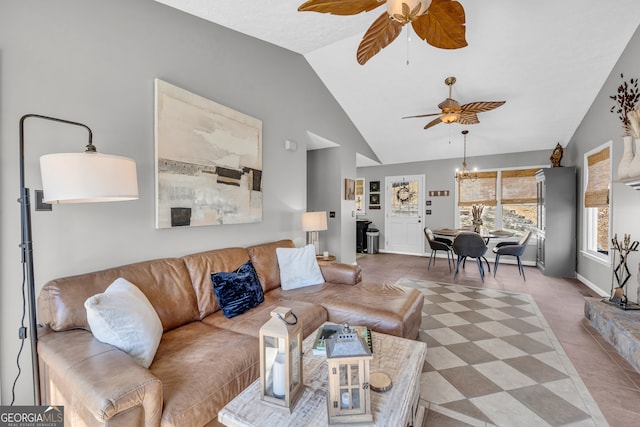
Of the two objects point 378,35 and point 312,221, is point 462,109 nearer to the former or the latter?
point 378,35

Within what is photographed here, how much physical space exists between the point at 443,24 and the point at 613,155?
3.27m

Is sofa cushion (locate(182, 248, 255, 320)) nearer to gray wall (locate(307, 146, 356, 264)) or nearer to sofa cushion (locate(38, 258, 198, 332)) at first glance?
sofa cushion (locate(38, 258, 198, 332))

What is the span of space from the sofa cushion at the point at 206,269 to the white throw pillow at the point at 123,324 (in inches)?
25.3

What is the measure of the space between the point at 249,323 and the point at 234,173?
4.75 ft

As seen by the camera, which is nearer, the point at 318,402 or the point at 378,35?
the point at 318,402

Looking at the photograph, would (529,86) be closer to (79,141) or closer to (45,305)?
(79,141)

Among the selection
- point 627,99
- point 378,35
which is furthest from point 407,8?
point 627,99

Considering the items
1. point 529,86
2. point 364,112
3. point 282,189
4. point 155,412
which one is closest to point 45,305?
point 155,412

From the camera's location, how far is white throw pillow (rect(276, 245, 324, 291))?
2.74 m

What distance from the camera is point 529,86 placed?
382 centimetres

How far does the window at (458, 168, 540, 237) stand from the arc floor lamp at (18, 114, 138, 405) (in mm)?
6536

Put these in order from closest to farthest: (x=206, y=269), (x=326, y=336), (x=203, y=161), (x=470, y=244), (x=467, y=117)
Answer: (x=326, y=336), (x=206, y=269), (x=203, y=161), (x=467, y=117), (x=470, y=244)

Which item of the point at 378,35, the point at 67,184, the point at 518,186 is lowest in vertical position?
the point at 67,184

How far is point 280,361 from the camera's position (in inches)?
42.8
